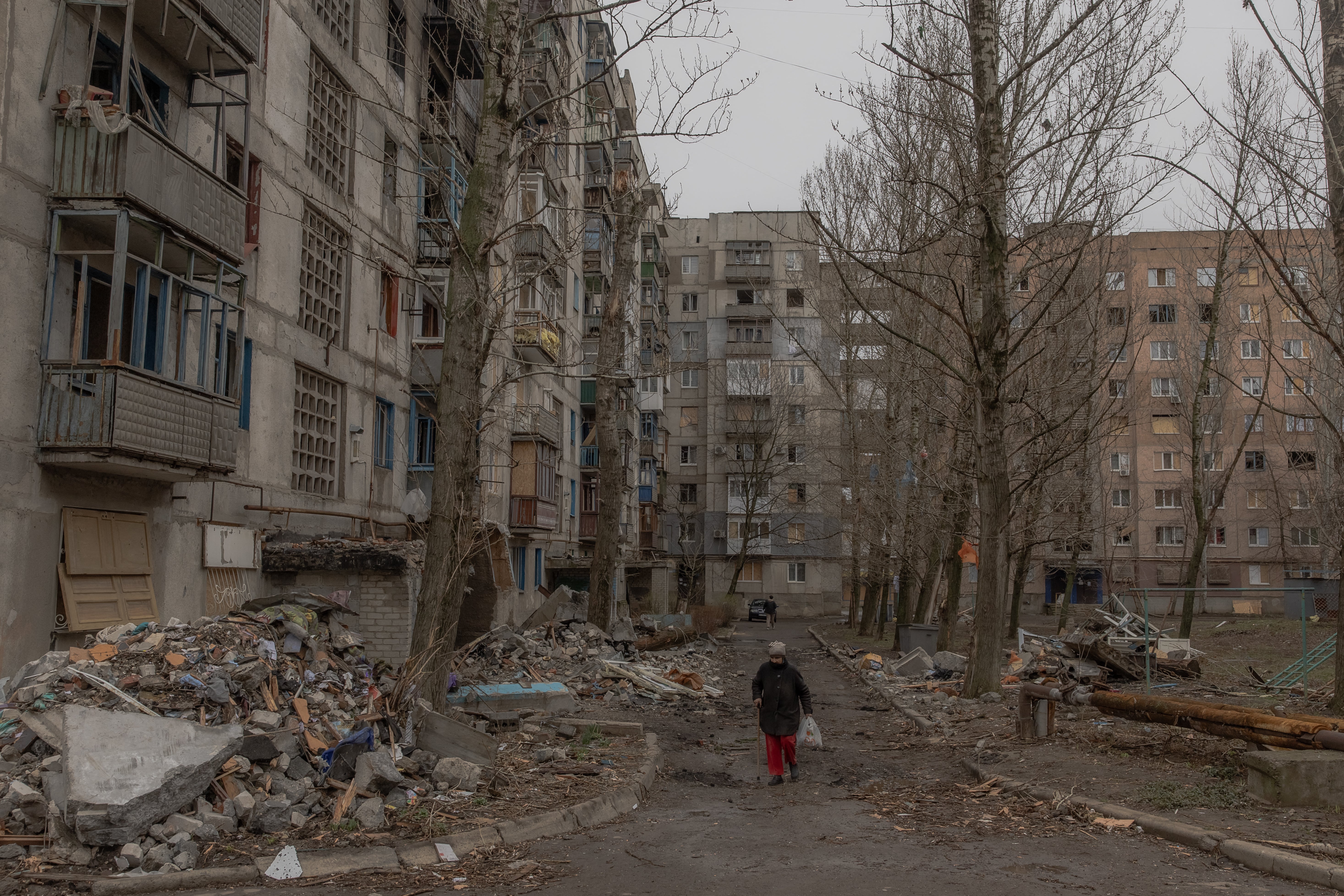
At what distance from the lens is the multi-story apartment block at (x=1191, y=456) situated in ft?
136

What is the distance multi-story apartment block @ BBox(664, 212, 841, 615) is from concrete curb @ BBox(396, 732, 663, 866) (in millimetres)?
41620

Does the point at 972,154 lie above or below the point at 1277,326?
below

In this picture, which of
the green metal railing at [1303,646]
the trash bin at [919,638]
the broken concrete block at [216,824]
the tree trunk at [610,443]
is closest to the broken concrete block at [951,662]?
the trash bin at [919,638]

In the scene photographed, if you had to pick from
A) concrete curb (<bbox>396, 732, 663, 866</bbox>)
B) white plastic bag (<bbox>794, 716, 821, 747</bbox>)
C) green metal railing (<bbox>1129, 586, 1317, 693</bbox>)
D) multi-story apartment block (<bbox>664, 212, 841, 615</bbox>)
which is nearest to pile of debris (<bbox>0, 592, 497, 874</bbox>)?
concrete curb (<bbox>396, 732, 663, 866</bbox>)

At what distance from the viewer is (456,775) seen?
8352 mm

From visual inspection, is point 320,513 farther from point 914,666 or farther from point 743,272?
point 743,272

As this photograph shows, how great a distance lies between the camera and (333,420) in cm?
1817

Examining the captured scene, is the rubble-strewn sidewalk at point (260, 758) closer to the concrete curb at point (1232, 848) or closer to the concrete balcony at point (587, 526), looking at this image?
the concrete curb at point (1232, 848)

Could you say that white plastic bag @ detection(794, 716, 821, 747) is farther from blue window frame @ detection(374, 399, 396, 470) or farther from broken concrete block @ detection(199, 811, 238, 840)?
blue window frame @ detection(374, 399, 396, 470)

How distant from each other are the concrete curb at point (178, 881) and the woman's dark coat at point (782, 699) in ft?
18.5

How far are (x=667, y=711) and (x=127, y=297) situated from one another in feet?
31.9

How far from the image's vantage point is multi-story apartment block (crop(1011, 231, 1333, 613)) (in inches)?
1629

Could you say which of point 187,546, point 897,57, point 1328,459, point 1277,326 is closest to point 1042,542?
point 897,57

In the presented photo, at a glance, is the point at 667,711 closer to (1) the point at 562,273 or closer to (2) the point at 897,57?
(2) the point at 897,57
